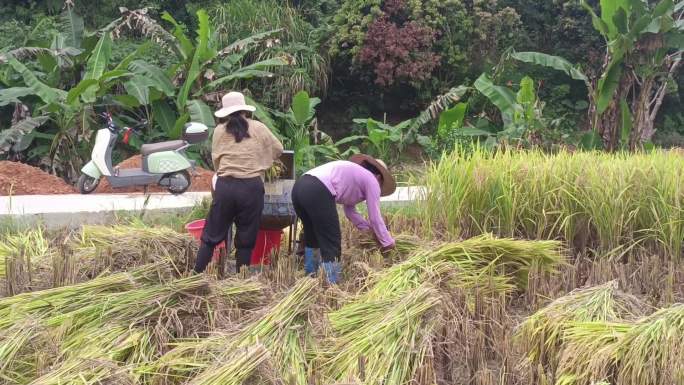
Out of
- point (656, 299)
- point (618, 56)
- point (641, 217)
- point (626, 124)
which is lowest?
point (656, 299)

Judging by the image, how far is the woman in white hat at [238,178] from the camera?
15.1ft

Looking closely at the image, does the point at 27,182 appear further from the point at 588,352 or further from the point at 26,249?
the point at 588,352

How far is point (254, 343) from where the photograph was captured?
9.46ft

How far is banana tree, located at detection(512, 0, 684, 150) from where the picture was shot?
9117 millimetres

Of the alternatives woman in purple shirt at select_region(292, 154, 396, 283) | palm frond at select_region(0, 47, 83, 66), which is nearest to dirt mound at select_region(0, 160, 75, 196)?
palm frond at select_region(0, 47, 83, 66)

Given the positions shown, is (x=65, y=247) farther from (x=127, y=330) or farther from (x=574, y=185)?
(x=574, y=185)

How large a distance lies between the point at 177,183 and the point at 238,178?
375 centimetres

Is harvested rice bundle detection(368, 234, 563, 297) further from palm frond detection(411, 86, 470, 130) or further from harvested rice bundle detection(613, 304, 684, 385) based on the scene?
palm frond detection(411, 86, 470, 130)

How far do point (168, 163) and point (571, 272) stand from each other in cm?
485

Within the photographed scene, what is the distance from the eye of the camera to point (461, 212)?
5316mm

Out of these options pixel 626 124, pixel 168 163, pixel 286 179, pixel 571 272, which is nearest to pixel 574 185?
pixel 571 272

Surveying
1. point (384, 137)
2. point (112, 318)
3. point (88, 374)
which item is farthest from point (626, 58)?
point (88, 374)

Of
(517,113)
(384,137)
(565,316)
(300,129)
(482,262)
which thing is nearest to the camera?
(565,316)

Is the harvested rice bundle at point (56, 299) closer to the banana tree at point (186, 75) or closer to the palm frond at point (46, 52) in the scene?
the banana tree at point (186, 75)
